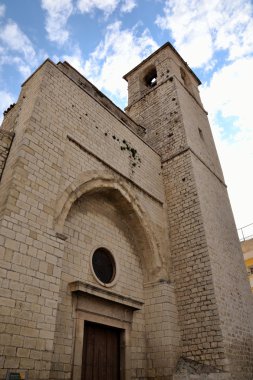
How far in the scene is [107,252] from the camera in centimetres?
720

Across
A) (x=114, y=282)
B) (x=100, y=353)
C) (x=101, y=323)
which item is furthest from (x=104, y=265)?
(x=100, y=353)

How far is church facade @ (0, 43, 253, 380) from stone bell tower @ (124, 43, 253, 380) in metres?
0.04

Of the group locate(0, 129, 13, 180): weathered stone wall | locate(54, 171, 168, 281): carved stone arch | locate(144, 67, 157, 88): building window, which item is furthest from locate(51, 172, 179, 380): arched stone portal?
locate(144, 67, 157, 88): building window

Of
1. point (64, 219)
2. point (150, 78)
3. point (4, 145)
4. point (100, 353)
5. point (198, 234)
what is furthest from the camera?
point (150, 78)

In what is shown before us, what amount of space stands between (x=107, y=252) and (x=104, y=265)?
1.04 feet

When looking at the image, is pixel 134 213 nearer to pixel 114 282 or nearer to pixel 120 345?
pixel 114 282

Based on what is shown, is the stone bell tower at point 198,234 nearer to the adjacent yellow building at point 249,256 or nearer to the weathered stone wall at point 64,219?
the weathered stone wall at point 64,219

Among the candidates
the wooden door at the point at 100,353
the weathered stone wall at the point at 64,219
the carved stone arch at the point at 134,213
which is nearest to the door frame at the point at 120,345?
the wooden door at the point at 100,353

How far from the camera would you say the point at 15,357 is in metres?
3.95

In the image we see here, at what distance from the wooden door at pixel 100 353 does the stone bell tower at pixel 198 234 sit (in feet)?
5.50

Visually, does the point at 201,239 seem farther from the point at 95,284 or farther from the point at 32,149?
the point at 32,149

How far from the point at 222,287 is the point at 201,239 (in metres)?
1.23

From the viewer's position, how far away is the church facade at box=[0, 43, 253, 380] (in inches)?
183

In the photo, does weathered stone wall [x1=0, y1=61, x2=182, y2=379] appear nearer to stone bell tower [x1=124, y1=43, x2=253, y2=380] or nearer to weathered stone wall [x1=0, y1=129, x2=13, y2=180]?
weathered stone wall [x1=0, y1=129, x2=13, y2=180]
